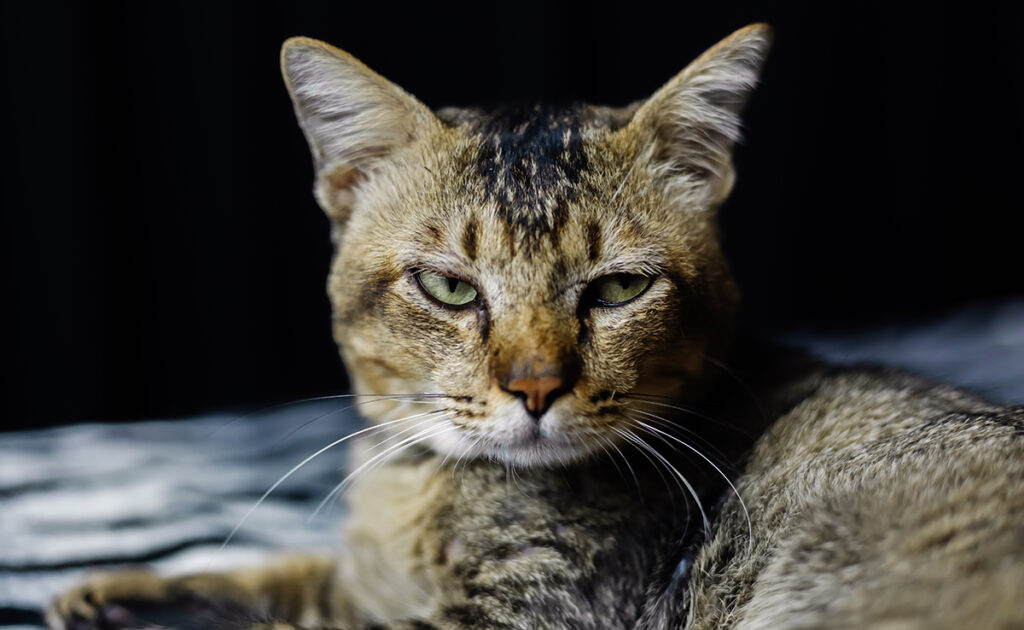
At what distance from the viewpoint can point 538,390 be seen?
1115mm

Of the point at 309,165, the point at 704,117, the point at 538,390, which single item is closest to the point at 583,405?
the point at 538,390

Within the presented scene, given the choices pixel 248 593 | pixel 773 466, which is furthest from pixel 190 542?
pixel 773 466

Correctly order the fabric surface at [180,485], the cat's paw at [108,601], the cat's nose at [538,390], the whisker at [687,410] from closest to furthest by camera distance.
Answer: the cat's nose at [538,390], the whisker at [687,410], the cat's paw at [108,601], the fabric surface at [180,485]

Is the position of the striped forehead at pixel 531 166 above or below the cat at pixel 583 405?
above

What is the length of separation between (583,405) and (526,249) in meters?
0.21

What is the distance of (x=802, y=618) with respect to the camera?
3.24ft

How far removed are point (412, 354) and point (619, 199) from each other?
35 cm

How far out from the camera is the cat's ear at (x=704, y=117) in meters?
1.30

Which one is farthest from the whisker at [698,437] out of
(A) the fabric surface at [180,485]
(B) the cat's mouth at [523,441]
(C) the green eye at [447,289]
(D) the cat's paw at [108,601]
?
(D) the cat's paw at [108,601]

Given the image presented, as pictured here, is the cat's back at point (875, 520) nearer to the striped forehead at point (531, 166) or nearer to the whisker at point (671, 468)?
the whisker at point (671, 468)

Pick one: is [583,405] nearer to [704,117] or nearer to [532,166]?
[532,166]

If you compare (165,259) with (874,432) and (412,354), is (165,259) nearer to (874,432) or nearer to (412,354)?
(412,354)

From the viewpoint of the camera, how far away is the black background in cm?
238

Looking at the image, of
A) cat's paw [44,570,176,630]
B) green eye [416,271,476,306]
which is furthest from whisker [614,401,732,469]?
cat's paw [44,570,176,630]
